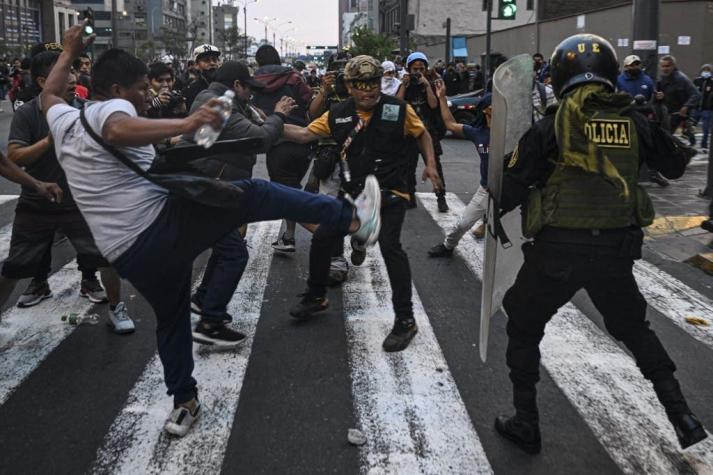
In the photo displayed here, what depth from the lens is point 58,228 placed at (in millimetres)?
4832

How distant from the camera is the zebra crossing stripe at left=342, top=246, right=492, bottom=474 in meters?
3.30

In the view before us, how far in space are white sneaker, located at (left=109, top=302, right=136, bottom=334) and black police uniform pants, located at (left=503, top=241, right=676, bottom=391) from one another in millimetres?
2844

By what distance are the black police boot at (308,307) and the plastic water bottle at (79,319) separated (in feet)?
4.77

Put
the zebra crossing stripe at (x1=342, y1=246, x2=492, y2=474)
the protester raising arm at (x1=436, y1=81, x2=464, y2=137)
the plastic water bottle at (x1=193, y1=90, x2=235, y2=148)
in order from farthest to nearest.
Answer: the protester raising arm at (x1=436, y1=81, x2=464, y2=137)
the zebra crossing stripe at (x1=342, y1=246, x2=492, y2=474)
the plastic water bottle at (x1=193, y1=90, x2=235, y2=148)

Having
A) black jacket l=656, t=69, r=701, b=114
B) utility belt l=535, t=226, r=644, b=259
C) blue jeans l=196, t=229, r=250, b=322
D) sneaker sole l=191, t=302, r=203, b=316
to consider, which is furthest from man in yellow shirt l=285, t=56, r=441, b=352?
black jacket l=656, t=69, r=701, b=114

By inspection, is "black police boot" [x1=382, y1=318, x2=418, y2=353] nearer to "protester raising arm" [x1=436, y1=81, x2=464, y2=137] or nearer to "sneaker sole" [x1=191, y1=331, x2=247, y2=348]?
"sneaker sole" [x1=191, y1=331, x2=247, y2=348]

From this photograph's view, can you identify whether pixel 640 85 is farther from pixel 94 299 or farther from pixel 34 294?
pixel 34 294

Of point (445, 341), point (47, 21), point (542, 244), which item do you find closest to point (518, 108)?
point (542, 244)

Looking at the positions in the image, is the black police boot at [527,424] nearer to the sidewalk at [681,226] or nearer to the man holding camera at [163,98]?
the sidewalk at [681,226]

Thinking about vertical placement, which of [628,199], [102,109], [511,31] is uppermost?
[511,31]

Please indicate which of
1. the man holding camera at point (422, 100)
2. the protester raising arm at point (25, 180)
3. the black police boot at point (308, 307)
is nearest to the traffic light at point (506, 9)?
the man holding camera at point (422, 100)

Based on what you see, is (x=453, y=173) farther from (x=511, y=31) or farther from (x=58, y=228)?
(x=511, y=31)

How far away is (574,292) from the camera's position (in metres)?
3.22

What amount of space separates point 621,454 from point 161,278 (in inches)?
89.8
